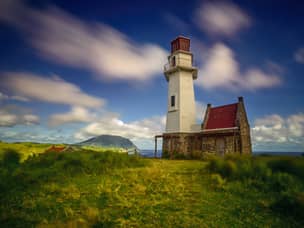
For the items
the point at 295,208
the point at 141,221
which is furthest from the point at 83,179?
the point at 295,208

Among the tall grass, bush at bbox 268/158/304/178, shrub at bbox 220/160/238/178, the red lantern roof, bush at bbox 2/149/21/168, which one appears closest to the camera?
the tall grass

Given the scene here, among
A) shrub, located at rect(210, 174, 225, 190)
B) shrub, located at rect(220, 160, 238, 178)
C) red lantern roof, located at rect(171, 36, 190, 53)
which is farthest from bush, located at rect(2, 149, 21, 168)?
red lantern roof, located at rect(171, 36, 190, 53)

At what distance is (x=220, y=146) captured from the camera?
20688mm

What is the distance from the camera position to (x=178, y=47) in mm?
25625

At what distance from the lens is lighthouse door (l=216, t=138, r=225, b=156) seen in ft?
66.9

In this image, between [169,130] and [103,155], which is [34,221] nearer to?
[103,155]

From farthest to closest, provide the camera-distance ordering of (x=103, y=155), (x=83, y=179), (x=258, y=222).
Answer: (x=103, y=155)
(x=83, y=179)
(x=258, y=222)

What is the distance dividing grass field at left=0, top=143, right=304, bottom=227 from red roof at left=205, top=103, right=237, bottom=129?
10.4 m

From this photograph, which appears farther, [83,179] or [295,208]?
[83,179]

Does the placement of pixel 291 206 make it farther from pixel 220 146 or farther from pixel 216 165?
pixel 220 146

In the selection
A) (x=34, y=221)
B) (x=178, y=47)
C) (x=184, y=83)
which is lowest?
(x=34, y=221)

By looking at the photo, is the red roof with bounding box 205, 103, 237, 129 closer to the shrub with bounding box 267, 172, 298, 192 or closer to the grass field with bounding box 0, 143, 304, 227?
the grass field with bounding box 0, 143, 304, 227

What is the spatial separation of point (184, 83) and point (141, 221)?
21543 mm

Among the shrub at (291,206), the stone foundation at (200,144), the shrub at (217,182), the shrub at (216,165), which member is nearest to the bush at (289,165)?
the shrub at (216,165)
